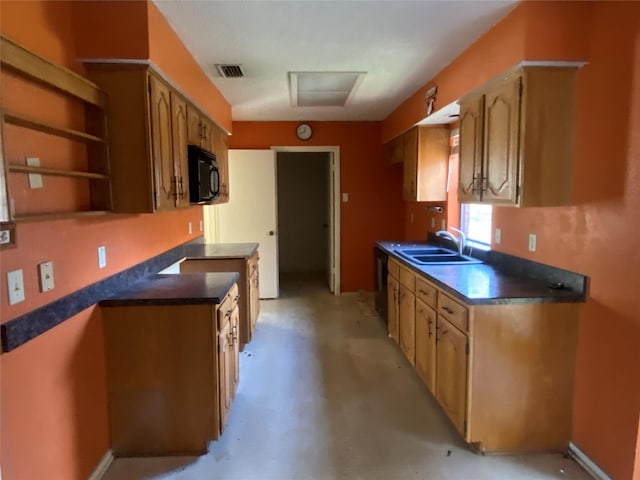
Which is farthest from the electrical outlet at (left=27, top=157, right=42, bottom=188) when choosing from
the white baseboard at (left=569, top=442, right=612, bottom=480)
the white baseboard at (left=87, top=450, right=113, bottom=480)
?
the white baseboard at (left=569, top=442, right=612, bottom=480)

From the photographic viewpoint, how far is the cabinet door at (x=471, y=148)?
2635 mm

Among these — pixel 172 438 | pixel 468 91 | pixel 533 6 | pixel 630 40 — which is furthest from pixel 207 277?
pixel 630 40

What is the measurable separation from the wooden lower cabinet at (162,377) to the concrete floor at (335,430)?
127mm

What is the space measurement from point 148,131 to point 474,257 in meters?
2.64

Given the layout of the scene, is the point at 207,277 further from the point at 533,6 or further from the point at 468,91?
the point at 533,6

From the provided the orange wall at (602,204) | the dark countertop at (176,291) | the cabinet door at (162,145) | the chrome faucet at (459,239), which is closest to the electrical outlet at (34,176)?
the cabinet door at (162,145)

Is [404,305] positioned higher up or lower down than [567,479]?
higher up

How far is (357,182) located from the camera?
5719 mm

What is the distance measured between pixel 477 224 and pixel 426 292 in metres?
1.13

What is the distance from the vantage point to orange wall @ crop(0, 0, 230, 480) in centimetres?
150

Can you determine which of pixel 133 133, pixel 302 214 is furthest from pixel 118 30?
pixel 302 214

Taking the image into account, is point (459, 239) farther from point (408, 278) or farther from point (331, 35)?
point (331, 35)

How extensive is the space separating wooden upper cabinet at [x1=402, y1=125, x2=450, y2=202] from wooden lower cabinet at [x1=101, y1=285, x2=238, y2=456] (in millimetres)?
2718

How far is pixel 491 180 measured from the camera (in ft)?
8.23
